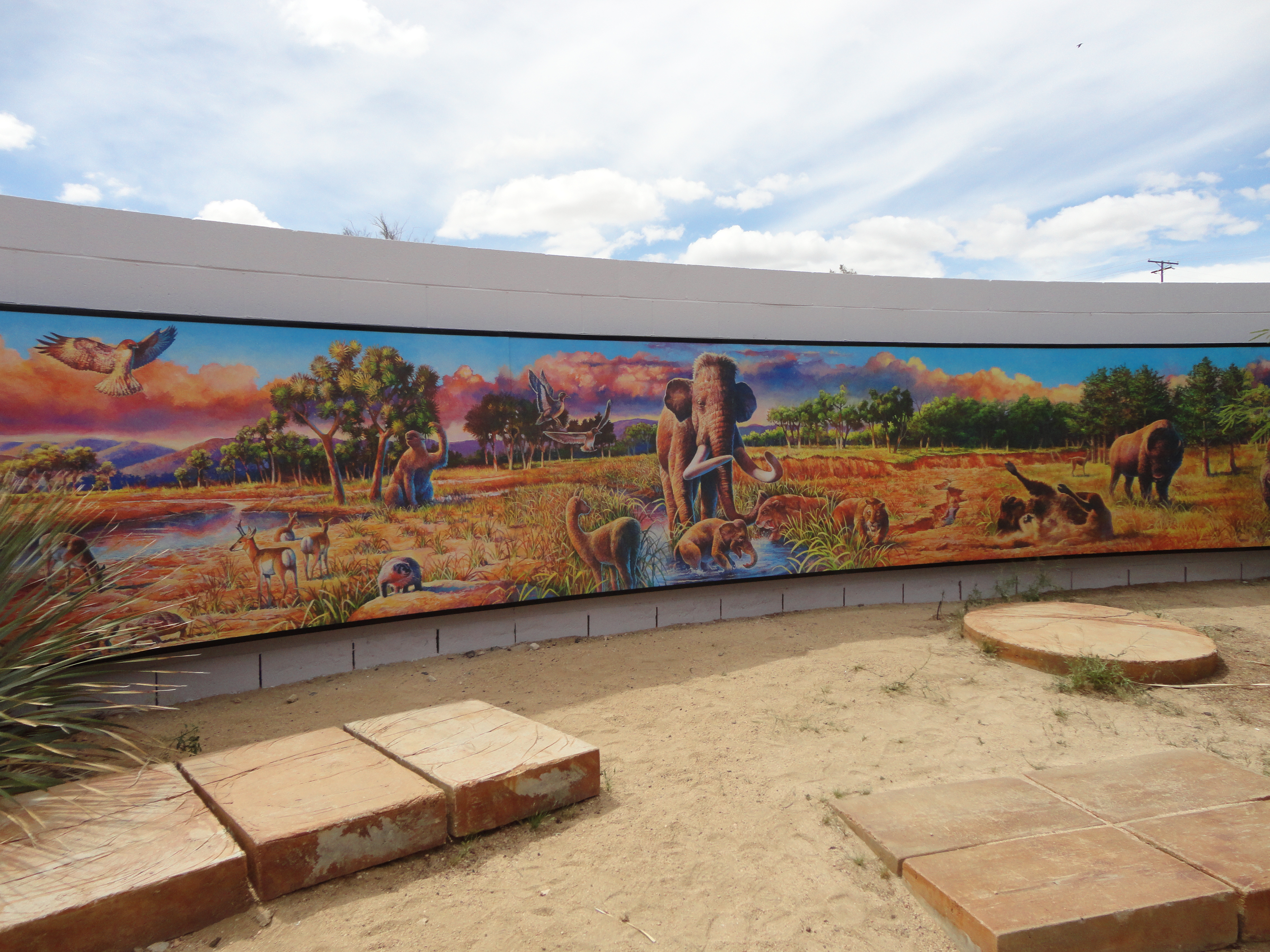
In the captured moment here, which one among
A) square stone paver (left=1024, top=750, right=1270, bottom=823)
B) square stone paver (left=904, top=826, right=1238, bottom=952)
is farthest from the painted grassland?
square stone paver (left=904, top=826, right=1238, bottom=952)

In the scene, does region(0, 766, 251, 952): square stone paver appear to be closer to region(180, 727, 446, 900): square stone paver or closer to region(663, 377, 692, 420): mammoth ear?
region(180, 727, 446, 900): square stone paver

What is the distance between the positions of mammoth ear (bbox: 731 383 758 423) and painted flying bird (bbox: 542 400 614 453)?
1.22 metres

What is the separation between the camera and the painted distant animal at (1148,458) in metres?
8.17

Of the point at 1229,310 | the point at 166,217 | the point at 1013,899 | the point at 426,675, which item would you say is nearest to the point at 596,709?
the point at 426,675

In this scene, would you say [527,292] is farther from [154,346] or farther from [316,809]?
[316,809]

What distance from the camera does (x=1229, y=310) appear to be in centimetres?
870

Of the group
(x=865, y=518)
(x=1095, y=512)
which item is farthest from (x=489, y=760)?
(x=1095, y=512)

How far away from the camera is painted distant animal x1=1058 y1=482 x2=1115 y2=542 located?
810 cm

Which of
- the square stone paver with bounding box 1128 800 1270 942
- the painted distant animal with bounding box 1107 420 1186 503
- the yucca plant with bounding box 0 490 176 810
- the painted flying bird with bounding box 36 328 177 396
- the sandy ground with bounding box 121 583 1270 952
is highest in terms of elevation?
the painted flying bird with bounding box 36 328 177 396

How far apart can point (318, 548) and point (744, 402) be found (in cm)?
388

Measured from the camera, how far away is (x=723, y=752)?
14.5 feet

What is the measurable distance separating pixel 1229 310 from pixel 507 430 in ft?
27.0

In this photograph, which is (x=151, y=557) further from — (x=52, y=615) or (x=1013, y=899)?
(x=1013, y=899)

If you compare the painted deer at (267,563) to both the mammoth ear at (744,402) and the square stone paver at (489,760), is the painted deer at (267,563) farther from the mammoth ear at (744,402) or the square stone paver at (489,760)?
the mammoth ear at (744,402)
